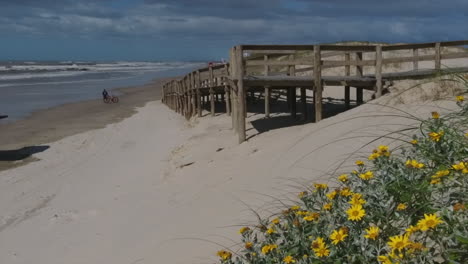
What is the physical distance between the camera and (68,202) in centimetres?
897

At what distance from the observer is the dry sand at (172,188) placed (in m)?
5.38

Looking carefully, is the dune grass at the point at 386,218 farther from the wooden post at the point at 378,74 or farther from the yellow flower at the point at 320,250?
the wooden post at the point at 378,74

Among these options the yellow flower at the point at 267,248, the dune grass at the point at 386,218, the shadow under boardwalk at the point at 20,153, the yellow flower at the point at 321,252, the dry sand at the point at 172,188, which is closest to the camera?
the dune grass at the point at 386,218

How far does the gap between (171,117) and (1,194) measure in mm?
11638

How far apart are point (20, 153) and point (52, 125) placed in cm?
607

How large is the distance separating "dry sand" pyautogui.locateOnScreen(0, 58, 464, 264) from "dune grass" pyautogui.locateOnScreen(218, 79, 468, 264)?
778 mm

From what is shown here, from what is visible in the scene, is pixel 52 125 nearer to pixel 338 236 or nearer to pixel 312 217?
pixel 312 217

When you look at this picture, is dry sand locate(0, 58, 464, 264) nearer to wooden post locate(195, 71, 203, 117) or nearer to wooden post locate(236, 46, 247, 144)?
wooden post locate(236, 46, 247, 144)

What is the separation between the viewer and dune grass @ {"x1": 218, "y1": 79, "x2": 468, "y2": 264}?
7.59ft

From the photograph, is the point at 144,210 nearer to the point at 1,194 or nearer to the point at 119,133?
the point at 1,194

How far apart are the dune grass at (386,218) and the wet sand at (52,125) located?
448 inches

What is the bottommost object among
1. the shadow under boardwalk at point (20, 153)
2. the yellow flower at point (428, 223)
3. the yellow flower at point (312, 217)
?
the shadow under boardwalk at point (20, 153)

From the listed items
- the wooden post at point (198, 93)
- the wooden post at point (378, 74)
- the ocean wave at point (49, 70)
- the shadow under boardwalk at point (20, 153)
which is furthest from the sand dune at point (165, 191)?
the ocean wave at point (49, 70)

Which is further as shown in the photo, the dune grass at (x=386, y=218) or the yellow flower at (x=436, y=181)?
the yellow flower at (x=436, y=181)
